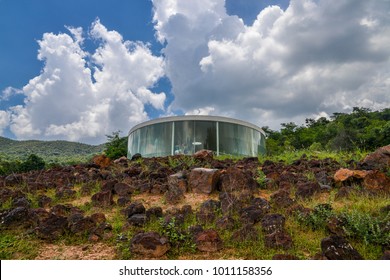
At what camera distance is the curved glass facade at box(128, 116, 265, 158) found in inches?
836

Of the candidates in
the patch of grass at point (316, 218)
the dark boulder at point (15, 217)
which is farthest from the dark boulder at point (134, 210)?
the patch of grass at point (316, 218)

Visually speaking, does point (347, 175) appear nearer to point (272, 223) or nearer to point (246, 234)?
point (272, 223)

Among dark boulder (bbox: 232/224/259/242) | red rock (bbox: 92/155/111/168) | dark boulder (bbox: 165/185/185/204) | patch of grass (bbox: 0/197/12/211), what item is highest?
red rock (bbox: 92/155/111/168)

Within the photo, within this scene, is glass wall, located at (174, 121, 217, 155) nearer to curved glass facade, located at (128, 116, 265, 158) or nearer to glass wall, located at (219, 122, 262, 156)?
curved glass facade, located at (128, 116, 265, 158)

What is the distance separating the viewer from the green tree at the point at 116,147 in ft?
96.5

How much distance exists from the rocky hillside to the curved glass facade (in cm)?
1281

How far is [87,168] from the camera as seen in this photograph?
1116 centimetres

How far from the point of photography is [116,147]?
3338 centimetres

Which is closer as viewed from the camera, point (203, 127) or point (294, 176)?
point (294, 176)

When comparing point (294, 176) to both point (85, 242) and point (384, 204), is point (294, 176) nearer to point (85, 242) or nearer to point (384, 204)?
point (384, 204)

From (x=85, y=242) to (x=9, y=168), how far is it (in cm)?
2091

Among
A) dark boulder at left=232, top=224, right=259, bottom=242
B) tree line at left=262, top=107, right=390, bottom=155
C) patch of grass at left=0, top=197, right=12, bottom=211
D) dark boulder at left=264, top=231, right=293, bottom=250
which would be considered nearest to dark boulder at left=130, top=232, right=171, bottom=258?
dark boulder at left=232, top=224, right=259, bottom=242

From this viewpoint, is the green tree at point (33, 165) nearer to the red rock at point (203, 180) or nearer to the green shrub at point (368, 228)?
the red rock at point (203, 180)

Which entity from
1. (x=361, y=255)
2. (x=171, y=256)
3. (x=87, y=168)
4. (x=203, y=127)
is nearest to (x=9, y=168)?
(x=203, y=127)
